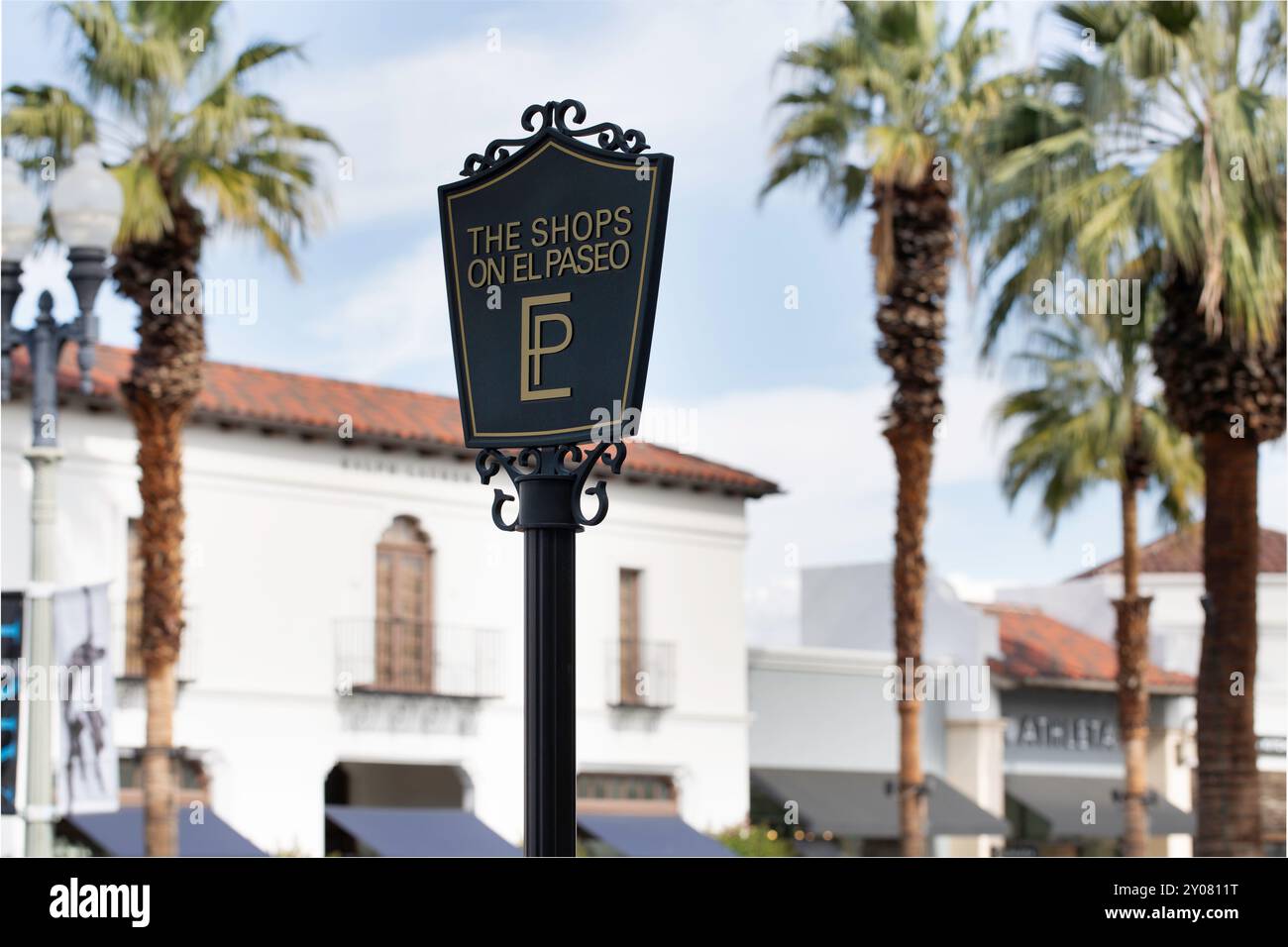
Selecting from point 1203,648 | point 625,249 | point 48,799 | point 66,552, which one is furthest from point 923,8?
point 625,249

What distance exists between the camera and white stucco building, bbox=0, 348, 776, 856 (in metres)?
24.7

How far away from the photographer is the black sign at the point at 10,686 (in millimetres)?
10945

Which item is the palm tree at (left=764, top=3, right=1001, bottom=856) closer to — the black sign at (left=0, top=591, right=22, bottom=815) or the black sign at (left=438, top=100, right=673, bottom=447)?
the black sign at (left=0, top=591, right=22, bottom=815)

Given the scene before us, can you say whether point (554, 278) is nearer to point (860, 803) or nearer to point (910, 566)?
point (910, 566)

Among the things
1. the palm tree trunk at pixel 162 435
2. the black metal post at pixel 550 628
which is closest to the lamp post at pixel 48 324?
the black metal post at pixel 550 628

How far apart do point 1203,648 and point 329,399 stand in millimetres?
13981

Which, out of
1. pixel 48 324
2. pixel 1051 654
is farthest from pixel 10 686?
pixel 1051 654

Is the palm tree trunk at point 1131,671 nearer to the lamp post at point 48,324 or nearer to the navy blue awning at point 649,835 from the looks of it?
the navy blue awning at point 649,835

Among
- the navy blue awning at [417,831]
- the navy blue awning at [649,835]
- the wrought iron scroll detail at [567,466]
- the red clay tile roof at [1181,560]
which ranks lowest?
the navy blue awning at [649,835]

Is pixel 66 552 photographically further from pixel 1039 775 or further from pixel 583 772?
pixel 1039 775

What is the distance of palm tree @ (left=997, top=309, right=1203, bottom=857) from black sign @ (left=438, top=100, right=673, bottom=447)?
28.8 meters

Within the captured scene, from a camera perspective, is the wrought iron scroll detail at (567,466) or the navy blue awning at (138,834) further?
Answer: the navy blue awning at (138,834)

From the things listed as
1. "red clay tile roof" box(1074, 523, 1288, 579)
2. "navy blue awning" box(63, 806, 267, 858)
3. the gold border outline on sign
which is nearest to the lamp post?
the gold border outline on sign

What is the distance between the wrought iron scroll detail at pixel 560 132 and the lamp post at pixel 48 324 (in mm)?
7549
